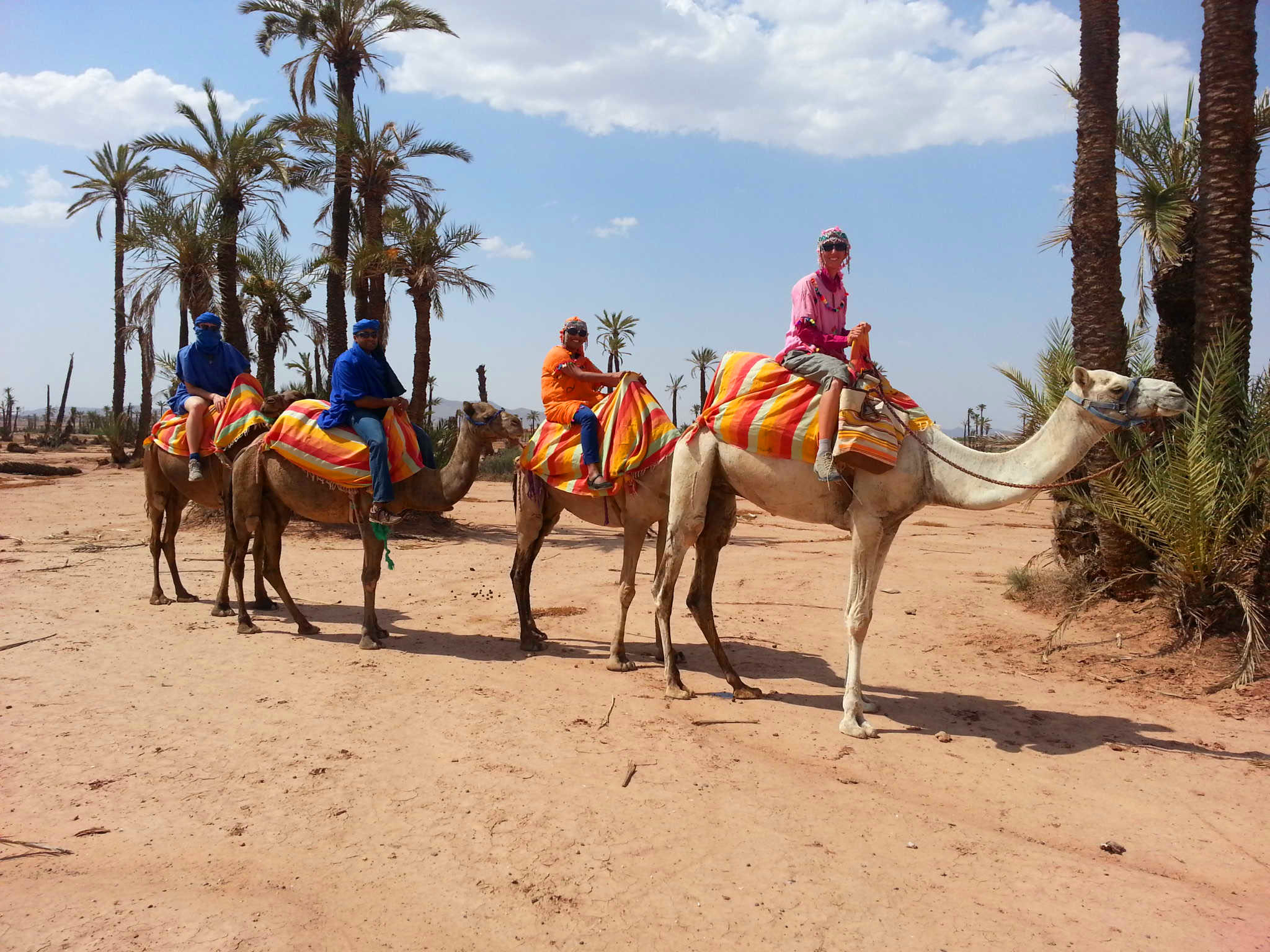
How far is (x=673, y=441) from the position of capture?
7375mm

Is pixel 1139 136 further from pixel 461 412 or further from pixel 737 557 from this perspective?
pixel 461 412

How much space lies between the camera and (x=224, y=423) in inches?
355

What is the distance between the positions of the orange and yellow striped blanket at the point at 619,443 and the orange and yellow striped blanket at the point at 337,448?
1.28 meters

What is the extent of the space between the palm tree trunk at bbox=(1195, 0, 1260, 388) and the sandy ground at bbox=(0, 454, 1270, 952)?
3188 millimetres

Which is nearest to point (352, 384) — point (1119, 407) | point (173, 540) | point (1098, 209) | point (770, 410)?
point (173, 540)

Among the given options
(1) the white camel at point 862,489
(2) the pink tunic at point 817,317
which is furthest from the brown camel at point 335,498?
(2) the pink tunic at point 817,317

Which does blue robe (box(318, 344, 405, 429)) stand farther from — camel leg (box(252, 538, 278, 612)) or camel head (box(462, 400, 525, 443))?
camel leg (box(252, 538, 278, 612))

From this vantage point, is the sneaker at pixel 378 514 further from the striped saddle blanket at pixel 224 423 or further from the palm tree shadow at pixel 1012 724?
the palm tree shadow at pixel 1012 724

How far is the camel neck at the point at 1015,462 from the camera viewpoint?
5457 mm

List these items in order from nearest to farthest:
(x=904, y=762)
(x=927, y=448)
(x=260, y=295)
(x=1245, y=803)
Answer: (x=1245, y=803) → (x=904, y=762) → (x=927, y=448) → (x=260, y=295)

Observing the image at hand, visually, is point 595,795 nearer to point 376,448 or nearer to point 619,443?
point 619,443

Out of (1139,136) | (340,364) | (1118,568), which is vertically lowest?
(1118,568)

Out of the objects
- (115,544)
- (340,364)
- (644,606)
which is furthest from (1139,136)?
(115,544)

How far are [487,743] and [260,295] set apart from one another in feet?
78.6
